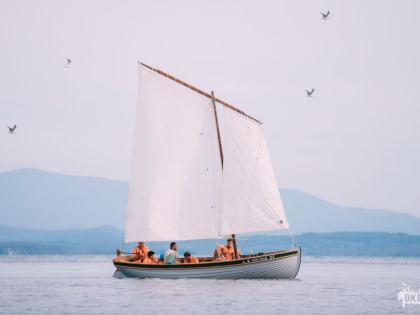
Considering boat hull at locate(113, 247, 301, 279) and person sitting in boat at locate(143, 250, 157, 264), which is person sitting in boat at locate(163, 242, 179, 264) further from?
person sitting in boat at locate(143, 250, 157, 264)

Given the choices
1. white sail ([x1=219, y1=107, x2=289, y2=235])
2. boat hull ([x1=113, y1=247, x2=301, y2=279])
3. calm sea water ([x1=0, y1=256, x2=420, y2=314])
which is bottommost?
calm sea water ([x1=0, y1=256, x2=420, y2=314])

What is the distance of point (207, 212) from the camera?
166 ft

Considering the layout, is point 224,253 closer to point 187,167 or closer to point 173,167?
point 187,167

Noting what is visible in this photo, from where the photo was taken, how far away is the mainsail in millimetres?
50406

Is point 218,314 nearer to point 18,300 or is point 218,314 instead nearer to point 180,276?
point 18,300

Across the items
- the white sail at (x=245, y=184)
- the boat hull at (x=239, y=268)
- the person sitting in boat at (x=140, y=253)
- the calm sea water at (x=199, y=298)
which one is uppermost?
the white sail at (x=245, y=184)

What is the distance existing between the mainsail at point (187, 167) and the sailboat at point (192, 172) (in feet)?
0.19

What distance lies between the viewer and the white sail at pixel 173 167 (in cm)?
5072

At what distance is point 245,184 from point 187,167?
11.8ft

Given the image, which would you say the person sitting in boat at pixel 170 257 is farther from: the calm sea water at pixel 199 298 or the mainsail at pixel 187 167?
the calm sea water at pixel 199 298

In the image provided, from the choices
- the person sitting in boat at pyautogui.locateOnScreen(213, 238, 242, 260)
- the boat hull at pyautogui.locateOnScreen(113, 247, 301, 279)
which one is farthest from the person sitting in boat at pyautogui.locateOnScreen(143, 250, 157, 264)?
the person sitting in boat at pyautogui.locateOnScreen(213, 238, 242, 260)

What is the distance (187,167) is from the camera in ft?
167

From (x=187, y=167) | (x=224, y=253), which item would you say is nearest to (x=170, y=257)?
(x=224, y=253)

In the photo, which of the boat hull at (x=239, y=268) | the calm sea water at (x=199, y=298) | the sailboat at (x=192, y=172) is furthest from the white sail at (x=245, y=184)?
the calm sea water at (x=199, y=298)
